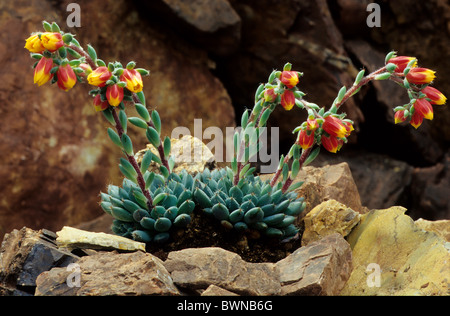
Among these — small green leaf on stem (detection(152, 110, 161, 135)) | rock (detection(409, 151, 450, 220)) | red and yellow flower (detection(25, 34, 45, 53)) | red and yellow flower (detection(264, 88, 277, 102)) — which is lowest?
rock (detection(409, 151, 450, 220))

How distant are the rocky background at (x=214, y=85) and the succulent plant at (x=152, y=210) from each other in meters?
1.94

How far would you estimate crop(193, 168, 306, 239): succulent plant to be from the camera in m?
2.43

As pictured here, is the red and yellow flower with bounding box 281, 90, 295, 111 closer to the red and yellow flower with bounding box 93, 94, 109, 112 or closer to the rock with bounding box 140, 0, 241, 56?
the red and yellow flower with bounding box 93, 94, 109, 112

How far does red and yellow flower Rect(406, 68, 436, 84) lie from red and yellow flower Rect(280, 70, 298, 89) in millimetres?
434

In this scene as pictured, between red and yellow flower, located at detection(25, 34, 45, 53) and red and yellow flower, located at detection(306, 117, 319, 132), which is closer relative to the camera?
red and yellow flower, located at detection(25, 34, 45, 53)

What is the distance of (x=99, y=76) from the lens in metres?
2.06

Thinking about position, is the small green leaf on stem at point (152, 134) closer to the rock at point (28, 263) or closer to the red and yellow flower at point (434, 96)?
the rock at point (28, 263)

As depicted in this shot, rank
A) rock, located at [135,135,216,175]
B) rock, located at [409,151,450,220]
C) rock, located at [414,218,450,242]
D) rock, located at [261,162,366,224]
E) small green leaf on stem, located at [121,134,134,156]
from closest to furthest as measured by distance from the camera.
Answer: small green leaf on stem, located at [121,134,134,156] → rock, located at [414,218,450,242] → rock, located at [261,162,366,224] → rock, located at [135,135,216,175] → rock, located at [409,151,450,220]

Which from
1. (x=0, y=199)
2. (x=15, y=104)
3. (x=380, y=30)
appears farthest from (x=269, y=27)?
(x=0, y=199)

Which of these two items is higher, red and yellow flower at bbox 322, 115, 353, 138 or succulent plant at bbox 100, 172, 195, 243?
red and yellow flower at bbox 322, 115, 353, 138

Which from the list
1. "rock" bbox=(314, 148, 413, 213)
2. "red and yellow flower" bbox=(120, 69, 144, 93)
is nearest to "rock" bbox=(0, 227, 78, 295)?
"red and yellow flower" bbox=(120, 69, 144, 93)

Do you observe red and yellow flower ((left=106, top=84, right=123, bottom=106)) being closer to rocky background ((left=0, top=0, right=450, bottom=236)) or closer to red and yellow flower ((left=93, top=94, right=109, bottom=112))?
red and yellow flower ((left=93, top=94, right=109, bottom=112))

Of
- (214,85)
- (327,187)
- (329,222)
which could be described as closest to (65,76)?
(329,222)

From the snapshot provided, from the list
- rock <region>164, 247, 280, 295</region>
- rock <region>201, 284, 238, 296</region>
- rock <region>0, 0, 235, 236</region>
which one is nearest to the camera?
rock <region>201, 284, 238, 296</region>
